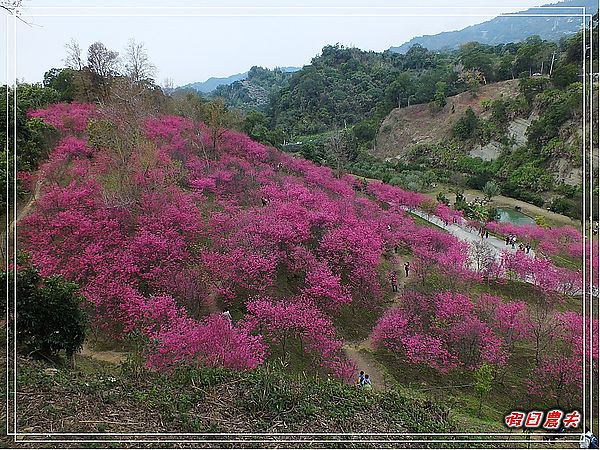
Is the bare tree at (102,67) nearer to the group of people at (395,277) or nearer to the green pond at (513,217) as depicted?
the group of people at (395,277)

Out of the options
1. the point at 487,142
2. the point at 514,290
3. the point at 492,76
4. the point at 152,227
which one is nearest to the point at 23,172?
the point at 152,227

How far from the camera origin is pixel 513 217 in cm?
1470

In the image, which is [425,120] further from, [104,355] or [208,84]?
[104,355]

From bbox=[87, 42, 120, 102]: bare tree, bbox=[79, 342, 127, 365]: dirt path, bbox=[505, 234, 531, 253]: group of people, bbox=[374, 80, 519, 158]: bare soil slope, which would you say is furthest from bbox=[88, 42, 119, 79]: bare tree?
bbox=[374, 80, 519, 158]: bare soil slope

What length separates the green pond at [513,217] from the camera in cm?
1371

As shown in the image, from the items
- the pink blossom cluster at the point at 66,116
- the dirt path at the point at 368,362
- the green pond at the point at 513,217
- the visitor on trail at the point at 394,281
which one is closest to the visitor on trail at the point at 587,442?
the dirt path at the point at 368,362

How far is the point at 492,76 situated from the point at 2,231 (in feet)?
105

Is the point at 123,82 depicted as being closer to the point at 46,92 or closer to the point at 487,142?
the point at 46,92

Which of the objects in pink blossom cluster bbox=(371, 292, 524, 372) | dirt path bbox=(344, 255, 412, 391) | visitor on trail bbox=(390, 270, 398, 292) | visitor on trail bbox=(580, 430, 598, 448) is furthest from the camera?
visitor on trail bbox=(390, 270, 398, 292)

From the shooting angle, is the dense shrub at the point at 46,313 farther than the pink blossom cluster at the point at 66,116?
No

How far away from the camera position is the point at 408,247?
1128 centimetres

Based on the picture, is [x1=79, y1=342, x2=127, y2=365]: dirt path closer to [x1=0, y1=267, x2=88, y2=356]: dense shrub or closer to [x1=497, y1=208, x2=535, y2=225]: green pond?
[x1=0, y1=267, x2=88, y2=356]: dense shrub

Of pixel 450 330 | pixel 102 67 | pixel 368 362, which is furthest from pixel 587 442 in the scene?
pixel 102 67

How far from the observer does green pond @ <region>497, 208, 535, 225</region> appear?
13712 mm
